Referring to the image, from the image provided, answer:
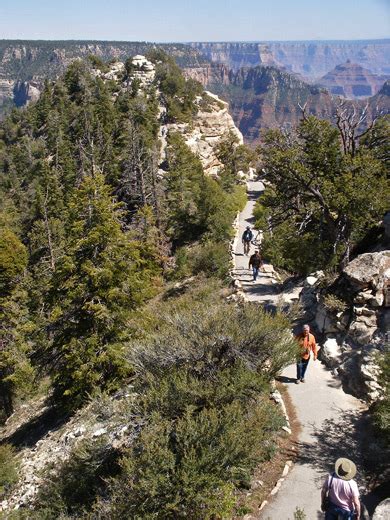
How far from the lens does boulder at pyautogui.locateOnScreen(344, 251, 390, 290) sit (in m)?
13.4

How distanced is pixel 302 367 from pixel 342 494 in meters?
5.64

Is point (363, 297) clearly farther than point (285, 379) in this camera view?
Yes

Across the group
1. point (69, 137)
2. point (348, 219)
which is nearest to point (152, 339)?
point (348, 219)

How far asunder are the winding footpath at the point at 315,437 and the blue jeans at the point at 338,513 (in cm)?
125

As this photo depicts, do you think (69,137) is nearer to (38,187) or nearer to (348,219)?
(38,187)

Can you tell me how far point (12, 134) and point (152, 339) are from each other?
2662 inches

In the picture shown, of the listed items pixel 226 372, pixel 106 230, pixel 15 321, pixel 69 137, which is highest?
pixel 69 137

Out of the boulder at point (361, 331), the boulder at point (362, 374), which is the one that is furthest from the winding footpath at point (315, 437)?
the boulder at point (361, 331)

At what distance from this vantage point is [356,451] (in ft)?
32.2

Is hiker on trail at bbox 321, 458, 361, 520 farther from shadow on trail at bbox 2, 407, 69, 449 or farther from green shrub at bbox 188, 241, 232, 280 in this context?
green shrub at bbox 188, 241, 232, 280

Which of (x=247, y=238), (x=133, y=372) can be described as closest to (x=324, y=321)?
(x=133, y=372)

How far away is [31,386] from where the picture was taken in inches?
928

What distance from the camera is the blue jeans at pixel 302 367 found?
12.3 m

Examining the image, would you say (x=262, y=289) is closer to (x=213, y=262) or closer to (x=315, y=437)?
(x=213, y=262)
